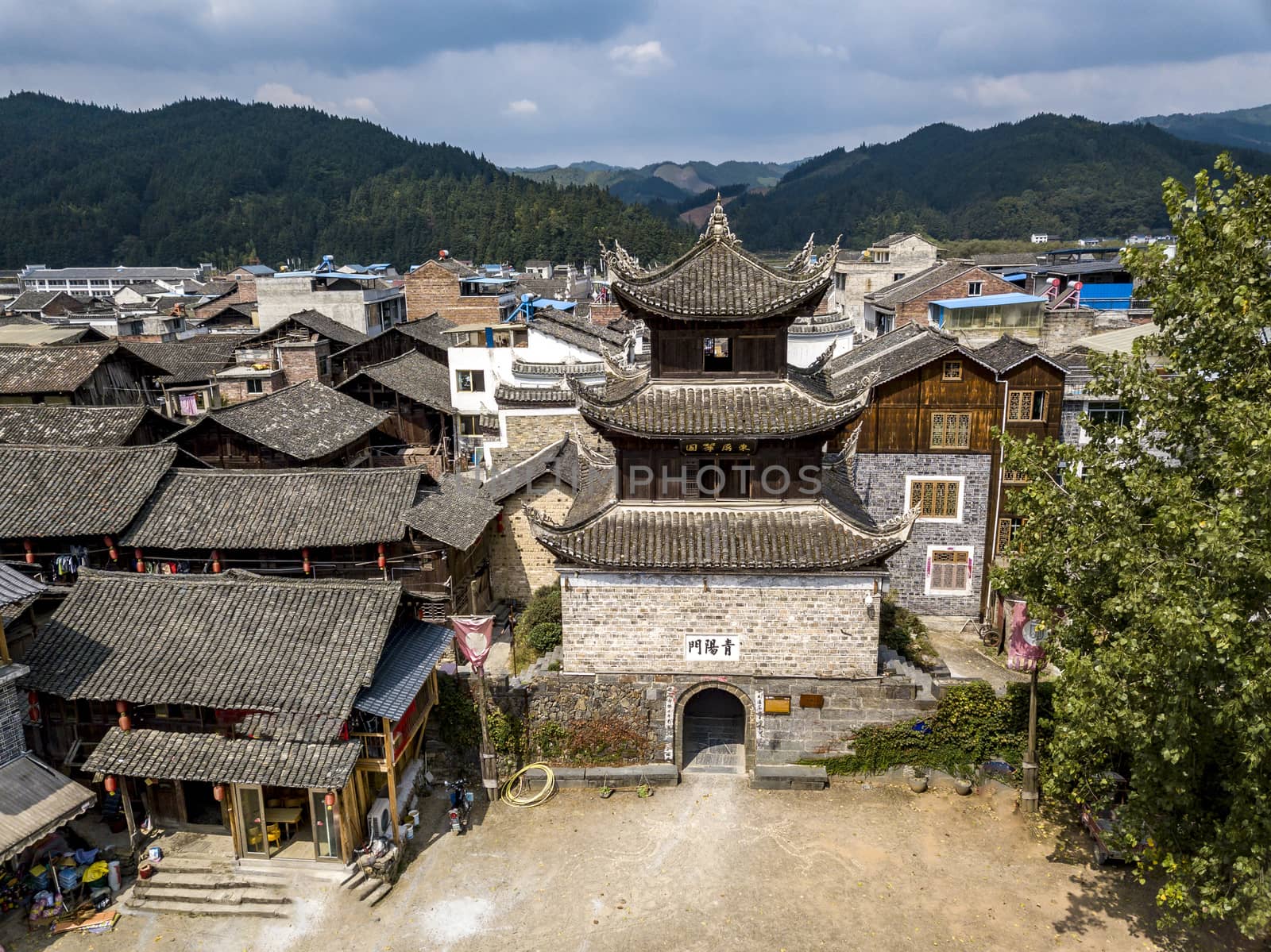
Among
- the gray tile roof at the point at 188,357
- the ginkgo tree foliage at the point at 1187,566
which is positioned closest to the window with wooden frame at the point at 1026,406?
the ginkgo tree foliage at the point at 1187,566

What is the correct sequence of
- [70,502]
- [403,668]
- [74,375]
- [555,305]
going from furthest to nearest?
[555,305], [74,375], [70,502], [403,668]

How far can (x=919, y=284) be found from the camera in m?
56.8

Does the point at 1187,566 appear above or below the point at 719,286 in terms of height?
below

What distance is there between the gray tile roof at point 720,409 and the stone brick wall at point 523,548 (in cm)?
1095

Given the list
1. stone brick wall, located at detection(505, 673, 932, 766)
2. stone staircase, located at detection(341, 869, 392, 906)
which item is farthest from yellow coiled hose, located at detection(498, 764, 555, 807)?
stone staircase, located at detection(341, 869, 392, 906)

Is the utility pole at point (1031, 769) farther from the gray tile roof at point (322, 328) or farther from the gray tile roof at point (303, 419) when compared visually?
the gray tile roof at point (322, 328)

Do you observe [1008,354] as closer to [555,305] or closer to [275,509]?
[275,509]

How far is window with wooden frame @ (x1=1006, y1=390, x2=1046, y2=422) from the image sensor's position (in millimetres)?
30078

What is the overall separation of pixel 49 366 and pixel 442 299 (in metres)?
36.7

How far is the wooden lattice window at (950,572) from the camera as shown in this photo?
31.6 meters

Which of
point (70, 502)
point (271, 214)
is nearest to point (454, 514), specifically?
point (70, 502)

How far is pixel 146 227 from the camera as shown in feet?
527

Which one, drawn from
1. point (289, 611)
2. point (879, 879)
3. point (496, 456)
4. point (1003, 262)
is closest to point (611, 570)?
point (289, 611)

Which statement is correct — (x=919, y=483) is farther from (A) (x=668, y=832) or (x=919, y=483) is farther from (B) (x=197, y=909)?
(B) (x=197, y=909)
